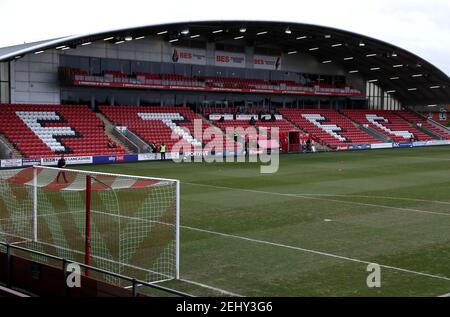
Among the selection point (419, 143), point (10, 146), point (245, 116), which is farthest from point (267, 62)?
point (10, 146)

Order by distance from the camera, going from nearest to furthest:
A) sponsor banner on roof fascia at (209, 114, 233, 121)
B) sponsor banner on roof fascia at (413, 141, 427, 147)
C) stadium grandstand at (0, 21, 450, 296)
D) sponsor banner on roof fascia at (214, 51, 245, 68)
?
1. stadium grandstand at (0, 21, 450, 296)
2. sponsor banner on roof fascia at (209, 114, 233, 121)
3. sponsor banner on roof fascia at (214, 51, 245, 68)
4. sponsor banner on roof fascia at (413, 141, 427, 147)

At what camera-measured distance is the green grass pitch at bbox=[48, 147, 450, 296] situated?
411 inches

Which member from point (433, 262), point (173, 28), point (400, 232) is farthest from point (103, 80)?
point (433, 262)

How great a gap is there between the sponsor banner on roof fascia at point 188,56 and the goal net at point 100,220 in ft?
107

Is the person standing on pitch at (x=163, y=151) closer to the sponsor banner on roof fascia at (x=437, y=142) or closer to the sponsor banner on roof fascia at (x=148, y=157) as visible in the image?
the sponsor banner on roof fascia at (x=148, y=157)

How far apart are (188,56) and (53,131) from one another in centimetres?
1618

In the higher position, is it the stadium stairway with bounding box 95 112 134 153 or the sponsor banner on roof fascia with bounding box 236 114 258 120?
the sponsor banner on roof fascia with bounding box 236 114 258 120

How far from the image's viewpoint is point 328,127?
185 ft

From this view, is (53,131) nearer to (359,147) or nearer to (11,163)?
(11,163)

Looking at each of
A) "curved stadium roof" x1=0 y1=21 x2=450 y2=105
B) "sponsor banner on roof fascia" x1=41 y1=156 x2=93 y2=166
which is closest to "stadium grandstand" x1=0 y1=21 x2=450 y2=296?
"sponsor banner on roof fascia" x1=41 y1=156 x2=93 y2=166

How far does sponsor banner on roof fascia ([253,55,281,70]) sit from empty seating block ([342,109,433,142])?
34.4ft

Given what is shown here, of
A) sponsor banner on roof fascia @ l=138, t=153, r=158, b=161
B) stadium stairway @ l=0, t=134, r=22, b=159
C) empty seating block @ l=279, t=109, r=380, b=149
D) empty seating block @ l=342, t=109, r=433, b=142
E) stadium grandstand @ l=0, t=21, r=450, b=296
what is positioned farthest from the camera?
empty seating block @ l=342, t=109, r=433, b=142

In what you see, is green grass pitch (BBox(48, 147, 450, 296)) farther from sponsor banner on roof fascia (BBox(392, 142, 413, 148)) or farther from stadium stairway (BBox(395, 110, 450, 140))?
stadium stairway (BBox(395, 110, 450, 140))

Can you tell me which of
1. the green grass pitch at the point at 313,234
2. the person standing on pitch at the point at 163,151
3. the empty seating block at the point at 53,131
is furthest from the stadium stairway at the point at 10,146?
the green grass pitch at the point at 313,234
